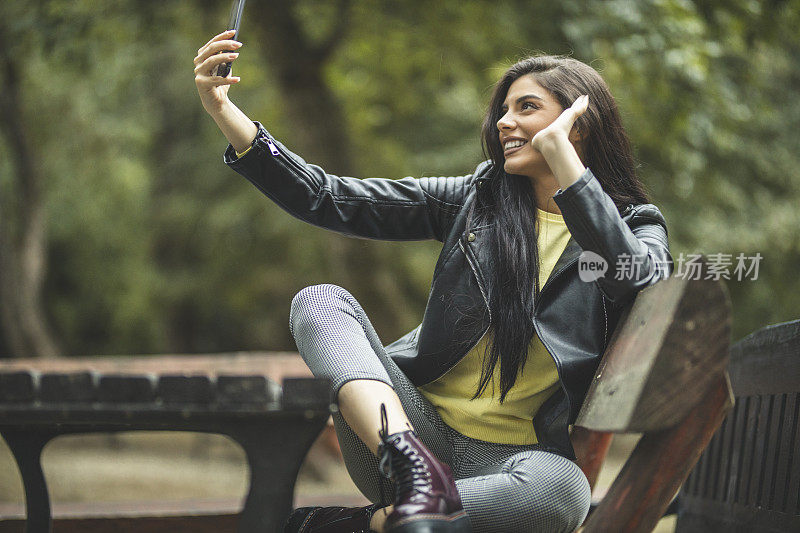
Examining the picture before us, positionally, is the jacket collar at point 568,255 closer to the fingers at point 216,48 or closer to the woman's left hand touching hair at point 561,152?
the woman's left hand touching hair at point 561,152

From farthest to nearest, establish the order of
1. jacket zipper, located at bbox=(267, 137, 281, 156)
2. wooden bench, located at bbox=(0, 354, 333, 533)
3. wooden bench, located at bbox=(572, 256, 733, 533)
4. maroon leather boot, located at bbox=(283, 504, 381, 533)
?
jacket zipper, located at bbox=(267, 137, 281, 156)
maroon leather boot, located at bbox=(283, 504, 381, 533)
wooden bench, located at bbox=(0, 354, 333, 533)
wooden bench, located at bbox=(572, 256, 733, 533)

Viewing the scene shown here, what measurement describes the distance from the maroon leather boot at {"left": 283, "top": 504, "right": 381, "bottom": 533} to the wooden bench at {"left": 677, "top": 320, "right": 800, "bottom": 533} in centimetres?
98

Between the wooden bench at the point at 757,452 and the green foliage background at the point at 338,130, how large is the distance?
1807 mm

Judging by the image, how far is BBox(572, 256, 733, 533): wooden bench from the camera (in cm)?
135

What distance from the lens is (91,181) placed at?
30.3 ft

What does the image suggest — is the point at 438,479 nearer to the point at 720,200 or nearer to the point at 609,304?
the point at 609,304

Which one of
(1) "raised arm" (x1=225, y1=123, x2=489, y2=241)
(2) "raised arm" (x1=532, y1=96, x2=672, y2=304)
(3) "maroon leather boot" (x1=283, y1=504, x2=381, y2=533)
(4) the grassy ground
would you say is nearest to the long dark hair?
(1) "raised arm" (x1=225, y1=123, x2=489, y2=241)

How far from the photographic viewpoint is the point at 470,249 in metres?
2.02

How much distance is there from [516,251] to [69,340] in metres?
10.3

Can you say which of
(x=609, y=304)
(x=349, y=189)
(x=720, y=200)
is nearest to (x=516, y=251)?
(x=609, y=304)

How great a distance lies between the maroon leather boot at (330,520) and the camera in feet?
5.36

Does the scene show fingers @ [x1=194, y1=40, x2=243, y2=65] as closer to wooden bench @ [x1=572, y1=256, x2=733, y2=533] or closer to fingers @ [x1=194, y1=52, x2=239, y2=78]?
fingers @ [x1=194, y1=52, x2=239, y2=78]

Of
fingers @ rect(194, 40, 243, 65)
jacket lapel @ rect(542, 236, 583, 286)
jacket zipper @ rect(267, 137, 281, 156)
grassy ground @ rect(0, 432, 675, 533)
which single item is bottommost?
grassy ground @ rect(0, 432, 675, 533)

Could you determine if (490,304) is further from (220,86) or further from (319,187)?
(220,86)
